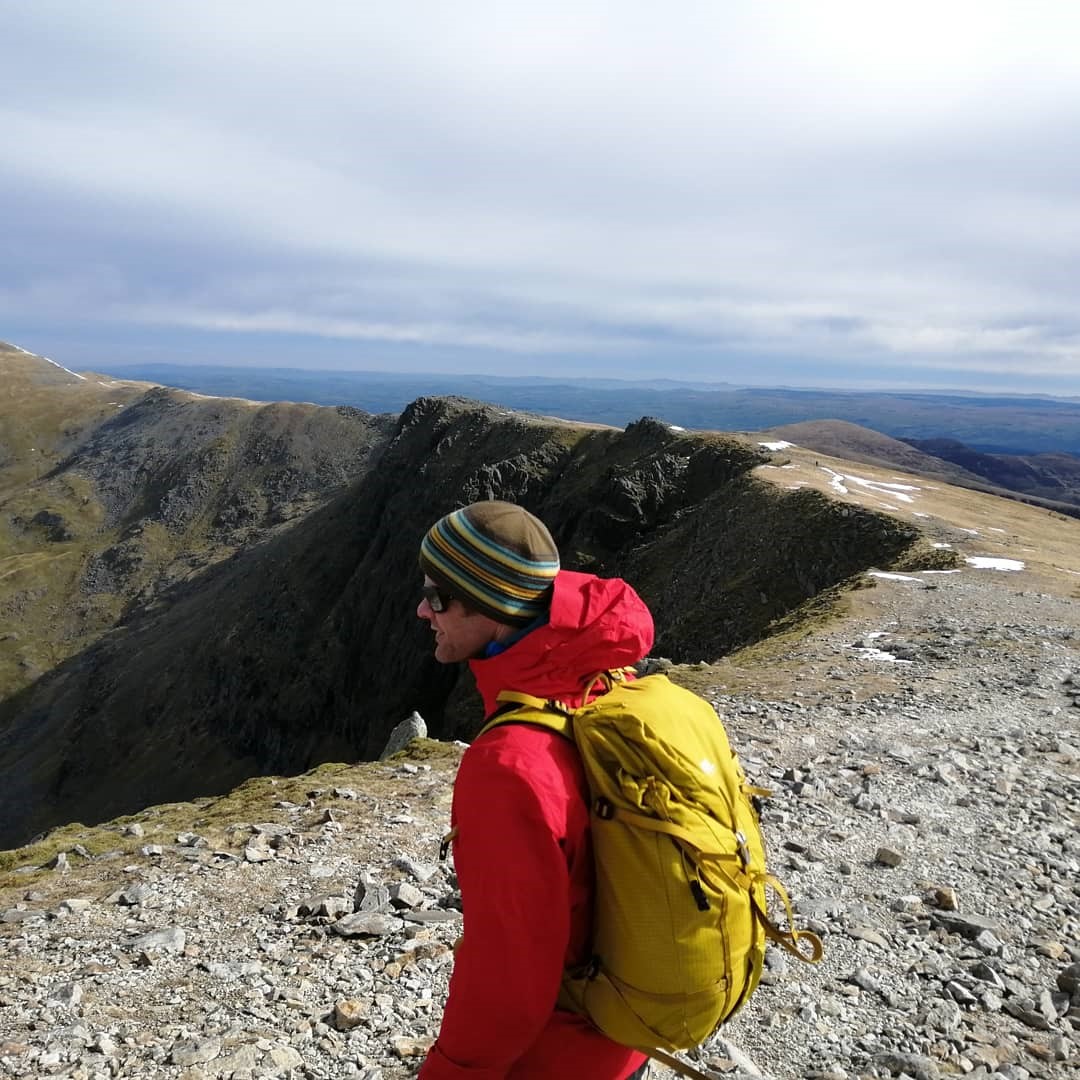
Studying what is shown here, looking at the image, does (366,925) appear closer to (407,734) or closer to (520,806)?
(520,806)

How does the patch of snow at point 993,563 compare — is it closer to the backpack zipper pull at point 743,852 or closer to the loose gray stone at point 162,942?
the loose gray stone at point 162,942

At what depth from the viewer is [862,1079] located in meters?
6.00

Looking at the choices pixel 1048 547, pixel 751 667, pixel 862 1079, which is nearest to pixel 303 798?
pixel 862 1079

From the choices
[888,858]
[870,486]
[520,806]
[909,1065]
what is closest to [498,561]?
[520,806]

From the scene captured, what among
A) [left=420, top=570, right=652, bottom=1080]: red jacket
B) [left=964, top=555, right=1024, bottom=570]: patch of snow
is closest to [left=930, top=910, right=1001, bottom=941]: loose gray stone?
[left=420, top=570, right=652, bottom=1080]: red jacket

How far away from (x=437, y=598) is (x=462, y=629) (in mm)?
203

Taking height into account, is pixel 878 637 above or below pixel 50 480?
above

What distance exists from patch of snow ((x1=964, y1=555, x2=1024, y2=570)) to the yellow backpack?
2903 centimetres

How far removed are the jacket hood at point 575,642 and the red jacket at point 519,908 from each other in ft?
0.26

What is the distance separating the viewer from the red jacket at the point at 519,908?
3.00 meters

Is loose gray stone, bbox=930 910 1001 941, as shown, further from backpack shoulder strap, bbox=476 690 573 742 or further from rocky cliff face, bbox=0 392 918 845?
rocky cliff face, bbox=0 392 918 845

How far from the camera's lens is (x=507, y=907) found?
2996mm

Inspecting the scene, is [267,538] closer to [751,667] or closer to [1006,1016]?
[751,667]

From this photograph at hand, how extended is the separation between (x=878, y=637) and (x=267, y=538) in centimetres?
A: 12268
